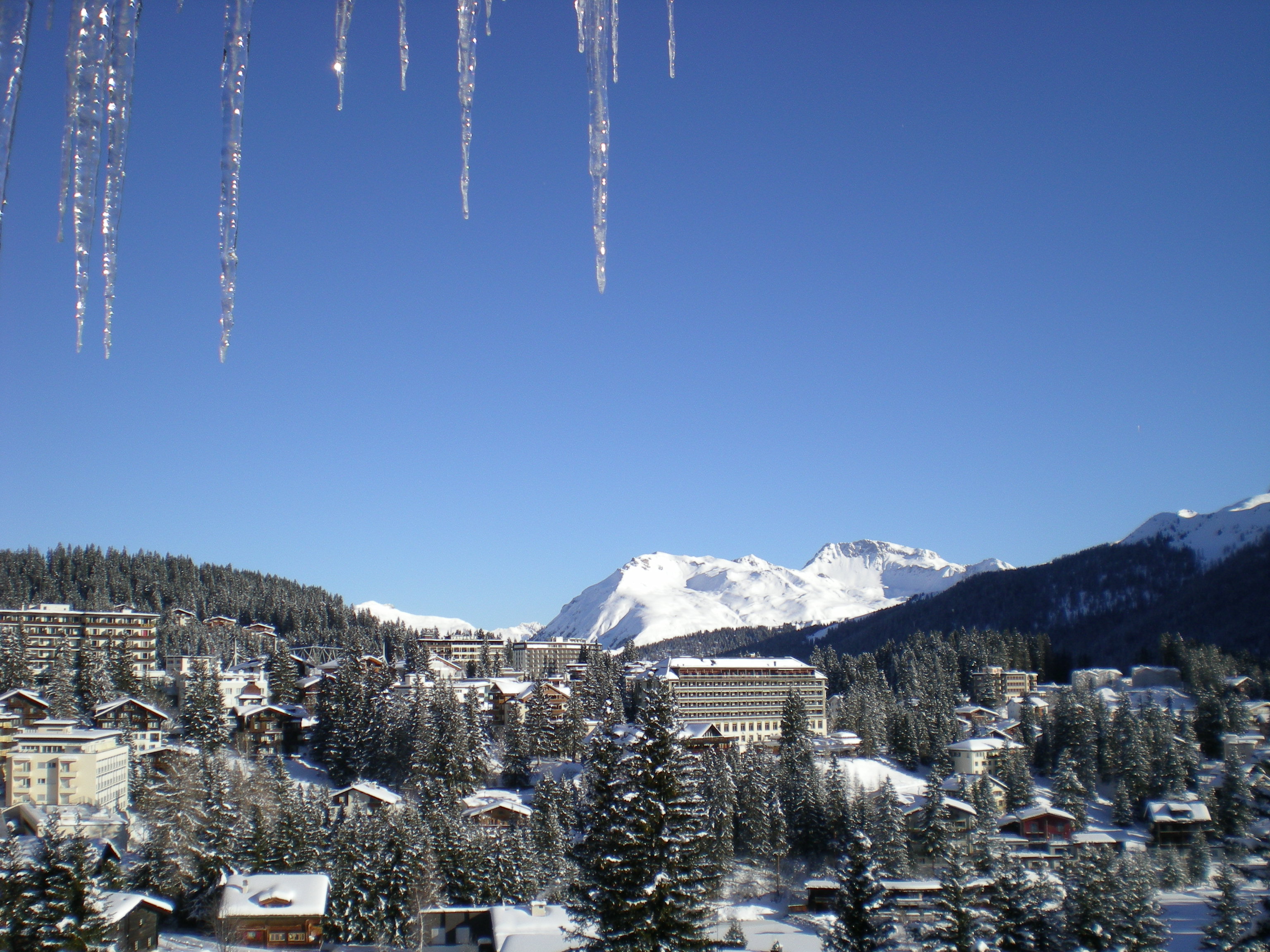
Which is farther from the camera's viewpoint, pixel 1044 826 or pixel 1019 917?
pixel 1044 826

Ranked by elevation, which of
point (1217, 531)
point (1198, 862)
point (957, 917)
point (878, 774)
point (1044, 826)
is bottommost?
point (1198, 862)

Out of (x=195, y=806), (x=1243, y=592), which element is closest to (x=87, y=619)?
(x=195, y=806)

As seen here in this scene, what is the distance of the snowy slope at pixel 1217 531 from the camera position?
168 meters

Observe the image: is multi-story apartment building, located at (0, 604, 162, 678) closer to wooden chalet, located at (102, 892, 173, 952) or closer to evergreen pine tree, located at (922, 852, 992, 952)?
wooden chalet, located at (102, 892, 173, 952)

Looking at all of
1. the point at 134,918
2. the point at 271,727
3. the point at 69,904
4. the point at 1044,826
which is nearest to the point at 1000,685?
the point at 1044,826

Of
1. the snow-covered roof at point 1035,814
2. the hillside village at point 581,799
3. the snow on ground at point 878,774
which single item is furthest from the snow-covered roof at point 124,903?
the snow-covered roof at point 1035,814

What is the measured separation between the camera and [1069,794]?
56938 mm

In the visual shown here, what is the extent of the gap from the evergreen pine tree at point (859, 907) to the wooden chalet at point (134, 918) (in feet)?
65.9

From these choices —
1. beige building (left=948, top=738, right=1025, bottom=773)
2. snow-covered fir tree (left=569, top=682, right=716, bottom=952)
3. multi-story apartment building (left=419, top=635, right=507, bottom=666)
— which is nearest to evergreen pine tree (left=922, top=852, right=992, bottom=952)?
snow-covered fir tree (left=569, top=682, right=716, bottom=952)

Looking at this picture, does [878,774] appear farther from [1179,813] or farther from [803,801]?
[1179,813]

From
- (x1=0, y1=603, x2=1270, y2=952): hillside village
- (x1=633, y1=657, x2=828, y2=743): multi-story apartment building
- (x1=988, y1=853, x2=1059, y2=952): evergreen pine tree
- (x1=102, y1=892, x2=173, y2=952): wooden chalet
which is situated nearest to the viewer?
(x1=0, y1=603, x2=1270, y2=952): hillside village

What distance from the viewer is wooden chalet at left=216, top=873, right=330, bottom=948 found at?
29625 mm

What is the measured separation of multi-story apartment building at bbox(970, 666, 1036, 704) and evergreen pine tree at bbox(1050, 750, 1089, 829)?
34969mm

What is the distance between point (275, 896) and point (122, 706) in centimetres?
2962
